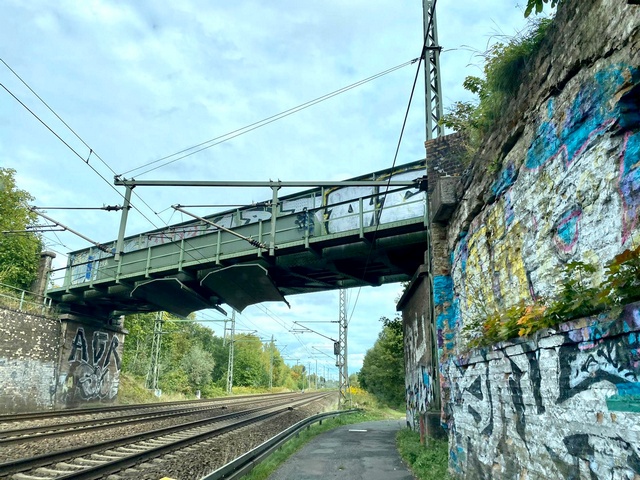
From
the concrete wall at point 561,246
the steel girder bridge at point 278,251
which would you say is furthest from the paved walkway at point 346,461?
the steel girder bridge at point 278,251

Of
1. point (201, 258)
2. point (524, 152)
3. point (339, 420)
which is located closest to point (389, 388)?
point (339, 420)

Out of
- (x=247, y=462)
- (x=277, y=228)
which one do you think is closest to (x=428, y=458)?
(x=247, y=462)

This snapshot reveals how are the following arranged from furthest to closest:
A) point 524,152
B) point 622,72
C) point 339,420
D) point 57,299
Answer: point 57,299 → point 339,420 → point 524,152 → point 622,72

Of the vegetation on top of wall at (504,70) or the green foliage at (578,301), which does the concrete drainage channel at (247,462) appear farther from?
the vegetation on top of wall at (504,70)

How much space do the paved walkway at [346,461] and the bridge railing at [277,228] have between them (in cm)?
612

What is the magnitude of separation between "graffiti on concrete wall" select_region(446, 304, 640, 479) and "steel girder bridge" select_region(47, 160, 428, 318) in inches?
267

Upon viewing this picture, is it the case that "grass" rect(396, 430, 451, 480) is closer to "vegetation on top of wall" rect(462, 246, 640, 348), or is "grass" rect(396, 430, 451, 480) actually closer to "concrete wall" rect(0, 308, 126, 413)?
"vegetation on top of wall" rect(462, 246, 640, 348)

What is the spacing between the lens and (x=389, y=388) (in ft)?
120

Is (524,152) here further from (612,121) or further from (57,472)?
(57,472)

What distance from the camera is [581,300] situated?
11.0 feet

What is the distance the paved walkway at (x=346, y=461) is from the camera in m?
9.00

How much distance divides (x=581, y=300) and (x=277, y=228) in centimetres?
1316

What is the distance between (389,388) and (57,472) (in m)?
31.5

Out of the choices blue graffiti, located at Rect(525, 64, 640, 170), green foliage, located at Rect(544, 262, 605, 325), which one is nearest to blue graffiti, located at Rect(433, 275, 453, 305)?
blue graffiti, located at Rect(525, 64, 640, 170)
